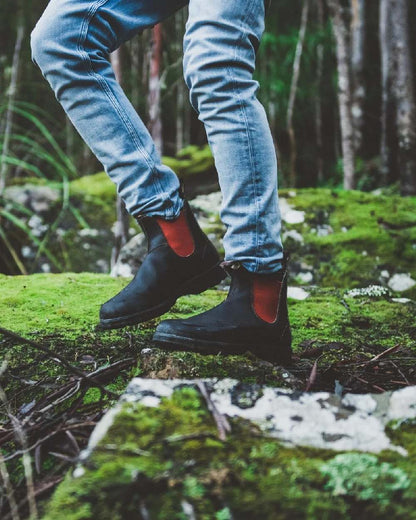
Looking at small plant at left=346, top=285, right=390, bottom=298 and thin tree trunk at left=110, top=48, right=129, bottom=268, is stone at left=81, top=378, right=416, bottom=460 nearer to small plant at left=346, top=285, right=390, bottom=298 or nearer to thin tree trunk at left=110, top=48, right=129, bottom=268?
Result: small plant at left=346, top=285, right=390, bottom=298

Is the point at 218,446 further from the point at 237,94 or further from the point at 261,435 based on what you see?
the point at 237,94

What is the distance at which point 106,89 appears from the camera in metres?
1.65

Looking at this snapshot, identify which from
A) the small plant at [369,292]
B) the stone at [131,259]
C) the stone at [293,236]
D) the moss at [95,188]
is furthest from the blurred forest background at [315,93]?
the small plant at [369,292]

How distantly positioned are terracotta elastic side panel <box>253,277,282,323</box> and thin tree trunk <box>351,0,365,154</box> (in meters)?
8.06

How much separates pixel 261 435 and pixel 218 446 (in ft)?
0.28

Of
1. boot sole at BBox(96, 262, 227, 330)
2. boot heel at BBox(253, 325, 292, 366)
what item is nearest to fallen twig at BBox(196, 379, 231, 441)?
boot heel at BBox(253, 325, 292, 366)

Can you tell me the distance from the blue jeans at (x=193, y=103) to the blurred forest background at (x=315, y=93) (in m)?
3.18

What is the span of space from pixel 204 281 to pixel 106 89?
0.72m

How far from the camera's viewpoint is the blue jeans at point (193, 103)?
1479 mm

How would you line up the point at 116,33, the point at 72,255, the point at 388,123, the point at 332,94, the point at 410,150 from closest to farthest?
the point at 116,33 → the point at 72,255 → the point at 410,150 → the point at 388,123 → the point at 332,94

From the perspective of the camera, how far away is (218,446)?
0.83m

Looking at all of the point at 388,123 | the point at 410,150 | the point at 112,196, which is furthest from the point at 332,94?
the point at 112,196

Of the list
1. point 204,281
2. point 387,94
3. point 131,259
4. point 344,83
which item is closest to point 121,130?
point 204,281

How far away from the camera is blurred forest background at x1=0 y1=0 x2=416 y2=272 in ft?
23.1
